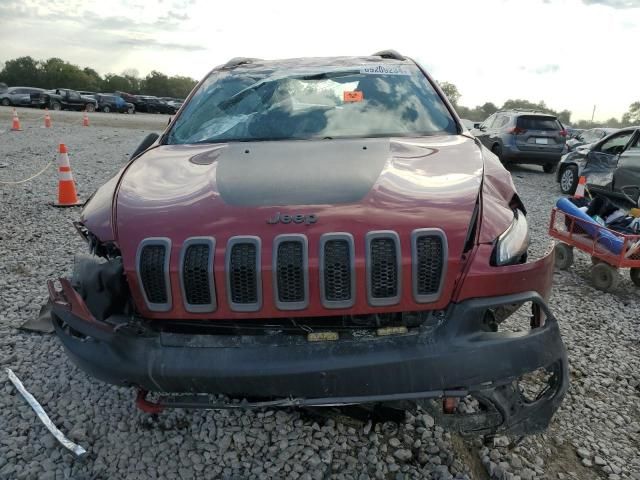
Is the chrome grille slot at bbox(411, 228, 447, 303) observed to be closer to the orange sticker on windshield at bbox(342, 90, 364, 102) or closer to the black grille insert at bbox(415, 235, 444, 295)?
the black grille insert at bbox(415, 235, 444, 295)

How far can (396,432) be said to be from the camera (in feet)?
8.93

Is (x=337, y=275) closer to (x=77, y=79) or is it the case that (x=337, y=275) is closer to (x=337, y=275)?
(x=337, y=275)

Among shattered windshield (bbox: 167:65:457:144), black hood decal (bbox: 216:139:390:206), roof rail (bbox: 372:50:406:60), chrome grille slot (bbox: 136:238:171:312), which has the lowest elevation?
chrome grille slot (bbox: 136:238:171:312)

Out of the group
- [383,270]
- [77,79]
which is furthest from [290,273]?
[77,79]

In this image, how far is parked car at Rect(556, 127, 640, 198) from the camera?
26.7 ft

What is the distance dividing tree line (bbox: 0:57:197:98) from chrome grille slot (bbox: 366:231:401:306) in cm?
6984

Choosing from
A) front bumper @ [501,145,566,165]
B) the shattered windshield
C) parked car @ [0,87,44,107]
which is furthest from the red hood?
parked car @ [0,87,44,107]

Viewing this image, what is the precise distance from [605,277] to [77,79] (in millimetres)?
71008

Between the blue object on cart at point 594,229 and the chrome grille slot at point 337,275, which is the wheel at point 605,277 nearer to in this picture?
the blue object on cart at point 594,229

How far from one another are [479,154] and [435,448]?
5.03 feet

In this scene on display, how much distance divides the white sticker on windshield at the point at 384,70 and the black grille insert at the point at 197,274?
2.25 meters

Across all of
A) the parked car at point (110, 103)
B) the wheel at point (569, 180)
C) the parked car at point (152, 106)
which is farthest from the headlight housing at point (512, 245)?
the parked car at point (152, 106)

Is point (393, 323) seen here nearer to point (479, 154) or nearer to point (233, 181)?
point (233, 181)

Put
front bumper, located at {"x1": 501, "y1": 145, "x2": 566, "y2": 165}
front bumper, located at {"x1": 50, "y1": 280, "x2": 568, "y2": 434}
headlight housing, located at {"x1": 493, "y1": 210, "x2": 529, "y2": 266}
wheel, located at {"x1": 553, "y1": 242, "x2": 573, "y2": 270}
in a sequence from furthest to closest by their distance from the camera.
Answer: front bumper, located at {"x1": 501, "y1": 145, "x2": 566, "y2": 165} < wheel, located at {"x1": 553, "y1": 242, "x2": 573, "y2": 270} < headlight housing, located at {"x1": 493, "y1": 210, "x2": 529, "y2": 266} < front bumper, located at {"x1": 50, "y1": 280, "x2": 568, "y2": 434}
